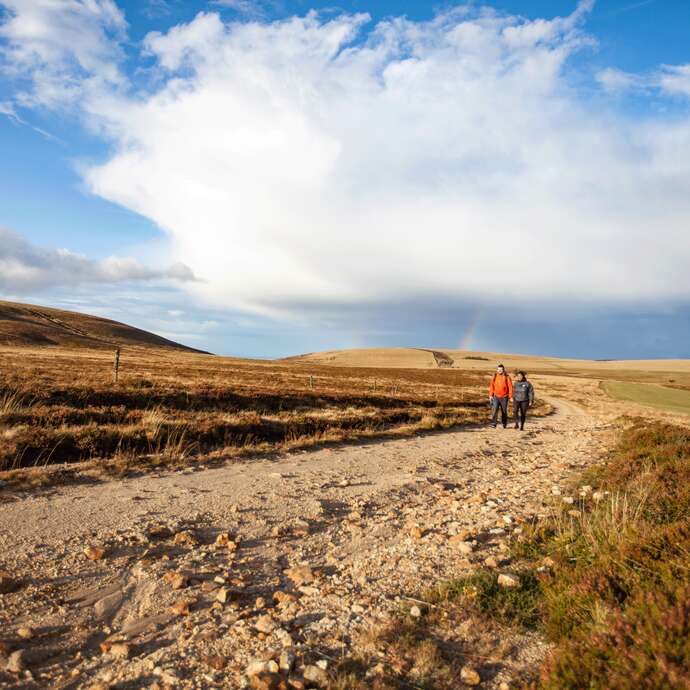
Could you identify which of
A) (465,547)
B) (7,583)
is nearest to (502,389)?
(465,547)

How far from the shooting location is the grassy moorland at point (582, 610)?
346 cm

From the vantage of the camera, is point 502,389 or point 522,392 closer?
point 522,392

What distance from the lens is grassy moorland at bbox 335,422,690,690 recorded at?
3.46m

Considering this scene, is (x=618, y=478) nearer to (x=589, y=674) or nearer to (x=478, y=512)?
(x=478, y=512)

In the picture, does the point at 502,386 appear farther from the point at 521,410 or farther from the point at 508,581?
the point at 508,581

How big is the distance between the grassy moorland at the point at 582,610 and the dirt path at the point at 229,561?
0.33 meters

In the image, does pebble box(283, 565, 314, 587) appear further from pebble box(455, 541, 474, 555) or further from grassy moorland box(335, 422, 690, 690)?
pebble box(455, 541, 474, 555)

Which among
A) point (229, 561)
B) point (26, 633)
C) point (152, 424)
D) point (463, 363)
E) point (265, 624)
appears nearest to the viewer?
point (26, 633)

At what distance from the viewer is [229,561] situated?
577 cm

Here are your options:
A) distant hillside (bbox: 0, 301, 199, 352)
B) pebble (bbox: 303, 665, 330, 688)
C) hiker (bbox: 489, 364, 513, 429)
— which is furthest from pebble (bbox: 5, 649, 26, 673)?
distant hillside (bbox: 0, 301, 199, 352)

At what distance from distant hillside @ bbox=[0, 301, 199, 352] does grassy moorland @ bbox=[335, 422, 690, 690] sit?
127574 millimetres

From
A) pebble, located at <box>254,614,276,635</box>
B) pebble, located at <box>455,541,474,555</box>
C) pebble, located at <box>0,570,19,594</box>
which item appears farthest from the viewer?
pebble, located at <box>455,541,474,555</box>

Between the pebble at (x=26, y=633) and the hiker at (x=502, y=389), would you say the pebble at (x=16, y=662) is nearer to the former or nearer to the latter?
the pebble at (x=26, y=633)

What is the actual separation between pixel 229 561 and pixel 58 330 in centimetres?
15973
